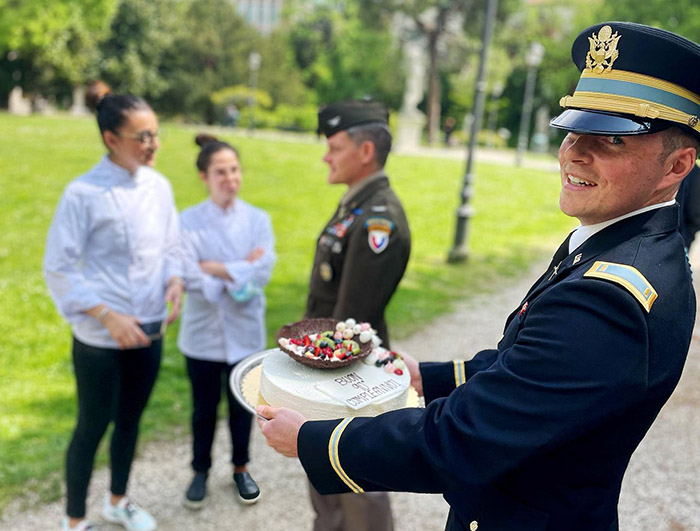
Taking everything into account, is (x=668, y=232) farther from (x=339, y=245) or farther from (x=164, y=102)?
(x=164, y=102)

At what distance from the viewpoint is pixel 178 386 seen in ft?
19.1

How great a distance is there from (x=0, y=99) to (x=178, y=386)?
45.0 meters

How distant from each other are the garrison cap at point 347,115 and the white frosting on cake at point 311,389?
→ 1600mm

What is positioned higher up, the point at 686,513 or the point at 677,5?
the point at 677,5

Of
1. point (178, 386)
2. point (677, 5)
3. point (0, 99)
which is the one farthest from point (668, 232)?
point (0, 99)

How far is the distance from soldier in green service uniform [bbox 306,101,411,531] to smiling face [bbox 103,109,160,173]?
98 cm

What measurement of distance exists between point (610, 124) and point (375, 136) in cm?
200

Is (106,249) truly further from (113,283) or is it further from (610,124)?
(610,124)

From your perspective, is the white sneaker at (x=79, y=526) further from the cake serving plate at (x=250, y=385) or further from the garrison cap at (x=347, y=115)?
the garrison cap at (x=347, y=115)

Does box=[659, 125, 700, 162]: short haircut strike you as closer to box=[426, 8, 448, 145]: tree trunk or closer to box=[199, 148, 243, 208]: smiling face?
box=[199, 148, 243, 208]: smiling face

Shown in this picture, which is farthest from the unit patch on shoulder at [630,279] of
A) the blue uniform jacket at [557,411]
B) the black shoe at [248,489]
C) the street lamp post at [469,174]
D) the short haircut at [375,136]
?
the street lamp post at [469,174]

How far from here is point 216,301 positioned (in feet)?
13.6

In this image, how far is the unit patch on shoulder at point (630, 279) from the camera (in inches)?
59.2

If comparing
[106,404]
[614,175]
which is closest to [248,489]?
[614,175]
